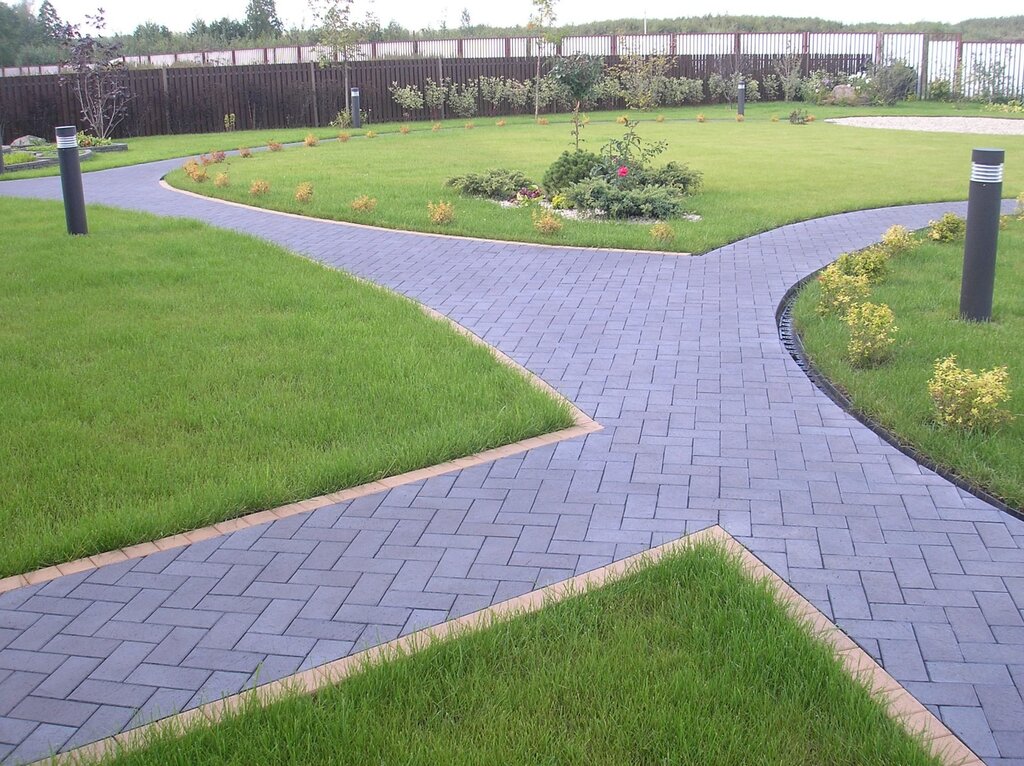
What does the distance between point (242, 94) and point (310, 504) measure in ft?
93.9

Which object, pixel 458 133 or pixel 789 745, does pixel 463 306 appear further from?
pixel 458 133

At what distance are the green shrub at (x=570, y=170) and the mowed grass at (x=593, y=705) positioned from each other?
35.1 feet

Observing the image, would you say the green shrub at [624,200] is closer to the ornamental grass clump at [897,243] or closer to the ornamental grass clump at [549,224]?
the ornamental grass clump at [549,224]

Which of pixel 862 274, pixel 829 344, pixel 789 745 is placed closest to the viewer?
pixel 789 745

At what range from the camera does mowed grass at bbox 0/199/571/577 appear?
488cm

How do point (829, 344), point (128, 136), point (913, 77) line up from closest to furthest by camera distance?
point (829, 344), point (128, 136), point (913, 77)

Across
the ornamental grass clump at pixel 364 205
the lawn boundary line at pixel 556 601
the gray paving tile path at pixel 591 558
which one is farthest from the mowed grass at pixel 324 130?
the lawn boundary line at pixel 556 601

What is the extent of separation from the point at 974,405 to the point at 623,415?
75.6 inches

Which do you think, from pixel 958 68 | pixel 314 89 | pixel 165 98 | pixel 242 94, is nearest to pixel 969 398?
pixel 165 98

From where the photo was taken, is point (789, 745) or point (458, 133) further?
point (458, 133)

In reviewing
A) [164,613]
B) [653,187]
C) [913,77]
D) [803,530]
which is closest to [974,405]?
[803,530]

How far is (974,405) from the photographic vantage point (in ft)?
17.9

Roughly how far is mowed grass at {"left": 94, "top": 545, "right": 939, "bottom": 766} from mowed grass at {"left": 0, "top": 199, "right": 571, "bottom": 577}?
67.8 inches

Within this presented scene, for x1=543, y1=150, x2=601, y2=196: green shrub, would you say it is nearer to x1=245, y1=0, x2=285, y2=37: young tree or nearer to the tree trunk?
the tree trunk
